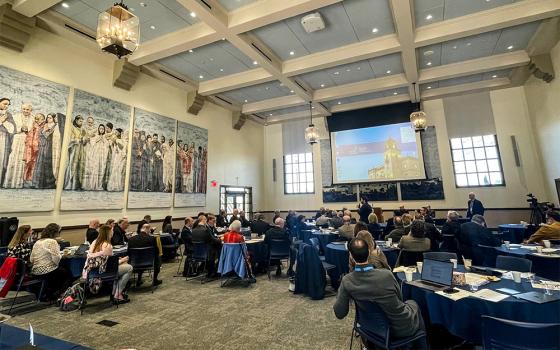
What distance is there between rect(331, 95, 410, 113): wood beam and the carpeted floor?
30.1 ft

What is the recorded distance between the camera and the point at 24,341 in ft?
5.34

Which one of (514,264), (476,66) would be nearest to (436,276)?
(514,264)

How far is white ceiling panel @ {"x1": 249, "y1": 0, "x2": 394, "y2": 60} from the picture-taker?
5887 mm

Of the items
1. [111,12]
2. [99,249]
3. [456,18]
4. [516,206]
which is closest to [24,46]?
[111,12]

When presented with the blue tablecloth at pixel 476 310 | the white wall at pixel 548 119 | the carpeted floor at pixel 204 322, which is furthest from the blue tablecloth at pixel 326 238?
the white wall at pixel 548 119

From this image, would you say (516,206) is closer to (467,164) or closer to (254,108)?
(467,164)

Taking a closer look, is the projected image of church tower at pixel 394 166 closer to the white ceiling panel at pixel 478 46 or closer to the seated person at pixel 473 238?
the white ceiling panel at pixel 478 46

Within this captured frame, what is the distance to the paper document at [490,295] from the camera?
209 centimetres

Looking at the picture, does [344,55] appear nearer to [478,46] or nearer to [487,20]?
[487,20]

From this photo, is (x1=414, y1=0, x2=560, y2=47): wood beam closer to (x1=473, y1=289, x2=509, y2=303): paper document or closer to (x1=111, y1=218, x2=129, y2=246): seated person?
(x1=473, y1=289, x2=509, y2=303): paper document

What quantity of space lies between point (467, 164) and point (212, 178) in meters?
10.2

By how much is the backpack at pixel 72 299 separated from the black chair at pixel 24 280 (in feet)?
1.22

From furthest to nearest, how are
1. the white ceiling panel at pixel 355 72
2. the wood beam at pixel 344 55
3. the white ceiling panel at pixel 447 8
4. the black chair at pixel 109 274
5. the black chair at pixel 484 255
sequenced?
the white ceiling panel at pixel 355 72
the wood beam at pixel 344 55
the white ceiling panel at pixel 447 8
the black chair at pixel 484 255
the black chair at pixel 109 274

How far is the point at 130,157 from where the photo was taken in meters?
7.80
